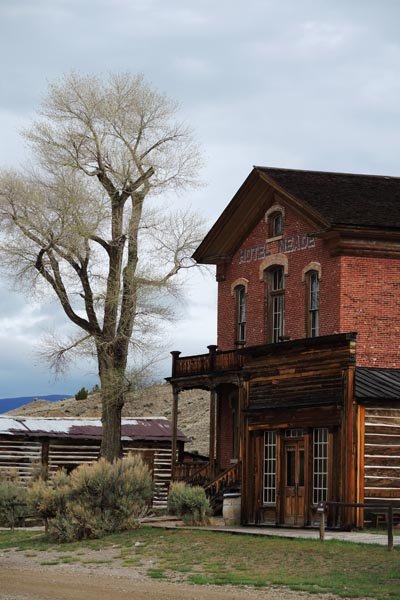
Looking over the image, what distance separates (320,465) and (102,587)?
1263 cm

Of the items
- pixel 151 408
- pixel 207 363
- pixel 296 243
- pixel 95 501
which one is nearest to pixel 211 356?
pixel 207 363

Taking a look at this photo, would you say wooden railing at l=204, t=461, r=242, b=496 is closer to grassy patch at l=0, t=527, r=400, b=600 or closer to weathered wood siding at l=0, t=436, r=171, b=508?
grassy patch at l=0, t=527, r=400, b=600

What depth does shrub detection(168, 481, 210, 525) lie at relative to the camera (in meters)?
36.5

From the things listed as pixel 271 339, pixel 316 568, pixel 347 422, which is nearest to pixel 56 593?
pixel 316 568

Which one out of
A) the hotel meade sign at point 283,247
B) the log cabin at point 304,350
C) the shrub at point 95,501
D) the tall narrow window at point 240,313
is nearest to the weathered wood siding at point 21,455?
the log cabin at point 304,350

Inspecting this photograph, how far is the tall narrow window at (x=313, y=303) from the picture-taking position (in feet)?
131

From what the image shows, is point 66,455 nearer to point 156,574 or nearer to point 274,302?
point 274,302

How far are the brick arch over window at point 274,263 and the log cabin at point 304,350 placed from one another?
0.23ft

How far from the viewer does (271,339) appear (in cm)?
4262

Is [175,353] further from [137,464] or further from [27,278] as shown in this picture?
[137,464]

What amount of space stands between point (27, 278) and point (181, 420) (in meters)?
40.6

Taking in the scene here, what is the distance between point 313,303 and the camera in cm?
4028

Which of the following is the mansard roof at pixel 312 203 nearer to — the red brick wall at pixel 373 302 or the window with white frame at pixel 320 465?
the red brick wall at pixel 373 302

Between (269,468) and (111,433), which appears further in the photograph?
(111,433)
